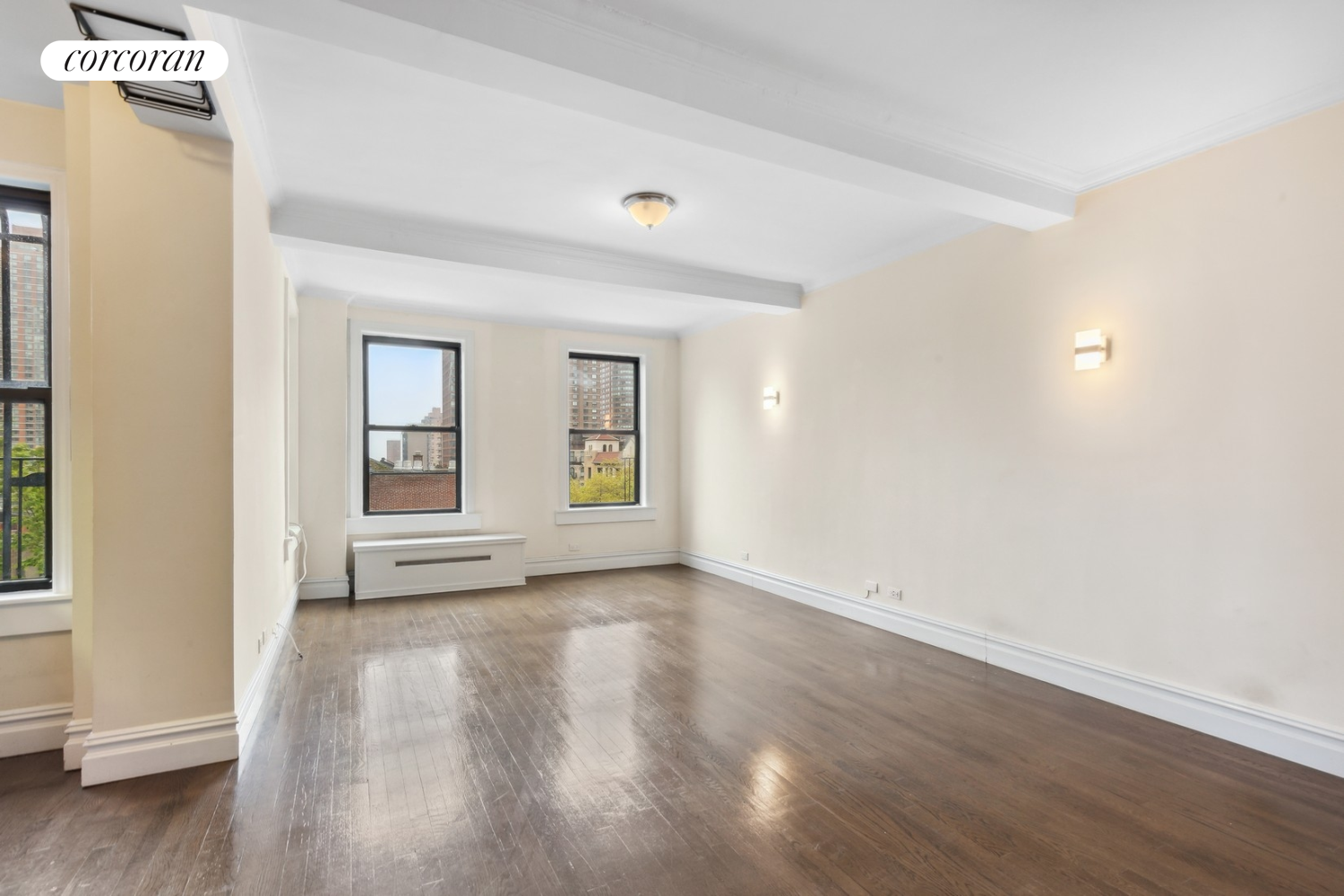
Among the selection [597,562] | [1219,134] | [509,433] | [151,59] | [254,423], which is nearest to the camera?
[151,59]

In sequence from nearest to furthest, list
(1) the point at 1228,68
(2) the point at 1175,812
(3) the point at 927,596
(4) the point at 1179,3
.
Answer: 1. (4) the point at 1179,3
2. (2) the point at 1175,812
3. (1) the point at 1228,68
4. (3) the point at 927,596

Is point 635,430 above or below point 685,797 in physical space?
above

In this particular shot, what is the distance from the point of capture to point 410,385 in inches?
252

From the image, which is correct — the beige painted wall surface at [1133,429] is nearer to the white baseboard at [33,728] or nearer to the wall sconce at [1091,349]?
the wall sconce at [1091,349]

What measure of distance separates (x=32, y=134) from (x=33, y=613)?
191 centimetres

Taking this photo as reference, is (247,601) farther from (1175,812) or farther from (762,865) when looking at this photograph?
(1175,812)

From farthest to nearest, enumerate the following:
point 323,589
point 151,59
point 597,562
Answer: point 597,562, point 323,589, point 151,59

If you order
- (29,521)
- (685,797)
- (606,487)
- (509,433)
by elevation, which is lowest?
(685,797)

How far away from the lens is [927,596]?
4371 millimetres

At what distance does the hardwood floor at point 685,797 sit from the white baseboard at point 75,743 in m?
0.07

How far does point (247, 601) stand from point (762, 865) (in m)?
2.48

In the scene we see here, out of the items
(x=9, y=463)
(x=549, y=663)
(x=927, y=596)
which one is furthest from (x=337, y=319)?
(x=927, y=596)

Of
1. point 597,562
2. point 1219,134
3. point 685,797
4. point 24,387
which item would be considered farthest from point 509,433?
point 1219,134

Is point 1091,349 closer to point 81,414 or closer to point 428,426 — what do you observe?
point 81,414
